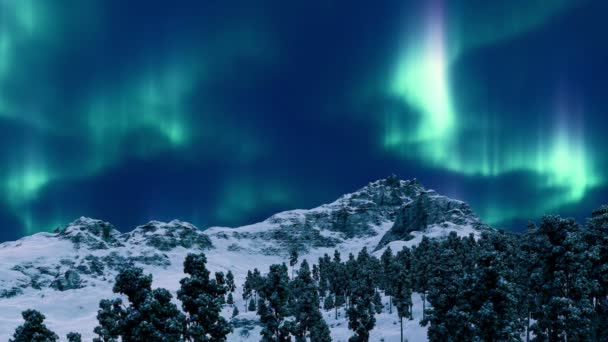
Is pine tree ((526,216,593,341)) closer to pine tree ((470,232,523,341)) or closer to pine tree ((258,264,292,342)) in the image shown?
pine tree ((470,232,523,341))

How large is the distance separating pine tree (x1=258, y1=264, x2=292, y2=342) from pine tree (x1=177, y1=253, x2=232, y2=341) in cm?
908

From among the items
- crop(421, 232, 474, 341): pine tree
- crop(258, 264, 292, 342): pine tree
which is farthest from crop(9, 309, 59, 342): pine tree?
crop(421, 232, 474, 341): pine tree

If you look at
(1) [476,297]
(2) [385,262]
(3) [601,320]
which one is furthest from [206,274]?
(2) [385,262]

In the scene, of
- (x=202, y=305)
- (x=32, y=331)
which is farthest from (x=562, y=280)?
(x=32, y=331)

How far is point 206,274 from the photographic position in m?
48.7

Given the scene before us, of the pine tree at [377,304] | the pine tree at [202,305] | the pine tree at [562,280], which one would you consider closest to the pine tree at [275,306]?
the pine tree at [202,305]

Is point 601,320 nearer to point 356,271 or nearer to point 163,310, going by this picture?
point 163,310

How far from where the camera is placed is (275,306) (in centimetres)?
5728

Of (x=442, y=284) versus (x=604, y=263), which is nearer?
(x=604, y=263)

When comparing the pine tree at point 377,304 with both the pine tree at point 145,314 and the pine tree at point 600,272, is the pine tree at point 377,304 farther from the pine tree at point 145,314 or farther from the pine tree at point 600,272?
the pine tree at point 145,314

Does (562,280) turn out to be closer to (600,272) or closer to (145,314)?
(600,272)

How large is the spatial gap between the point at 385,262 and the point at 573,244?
122 meters

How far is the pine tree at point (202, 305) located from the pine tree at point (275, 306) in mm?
9076

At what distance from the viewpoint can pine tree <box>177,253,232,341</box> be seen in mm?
45969
